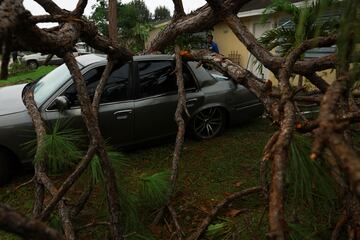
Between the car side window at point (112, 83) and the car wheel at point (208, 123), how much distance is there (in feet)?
4.41

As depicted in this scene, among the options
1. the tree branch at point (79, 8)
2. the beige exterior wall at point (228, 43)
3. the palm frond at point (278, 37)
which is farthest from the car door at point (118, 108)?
the beige exterior wall at point (228, 43)

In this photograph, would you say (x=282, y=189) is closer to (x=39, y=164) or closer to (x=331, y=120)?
(x=331, y=120)

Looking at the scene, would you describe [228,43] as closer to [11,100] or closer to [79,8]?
[11,100]

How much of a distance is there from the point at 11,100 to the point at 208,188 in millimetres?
2834

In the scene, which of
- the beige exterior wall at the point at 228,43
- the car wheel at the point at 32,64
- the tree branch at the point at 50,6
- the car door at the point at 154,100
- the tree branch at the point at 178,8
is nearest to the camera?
the tree branch at the point at 50,6

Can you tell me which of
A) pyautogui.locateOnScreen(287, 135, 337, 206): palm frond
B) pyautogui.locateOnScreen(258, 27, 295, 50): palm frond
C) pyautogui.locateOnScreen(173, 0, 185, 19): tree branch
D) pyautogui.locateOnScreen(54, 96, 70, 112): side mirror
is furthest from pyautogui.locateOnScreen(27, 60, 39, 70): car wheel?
Result: pyautogui.locateOnScreen(287, 135, 337, 206): palm frond

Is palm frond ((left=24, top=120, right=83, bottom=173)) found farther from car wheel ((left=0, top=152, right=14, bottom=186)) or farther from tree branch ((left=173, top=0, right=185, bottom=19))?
tree branch ((left=173, top=0, right=185, bottom=19))

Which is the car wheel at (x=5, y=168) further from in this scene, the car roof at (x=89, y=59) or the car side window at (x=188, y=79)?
A: the car side window at (x=188, y=79)

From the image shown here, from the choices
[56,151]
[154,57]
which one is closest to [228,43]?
[154,57]

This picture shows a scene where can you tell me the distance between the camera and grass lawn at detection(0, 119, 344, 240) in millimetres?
2597

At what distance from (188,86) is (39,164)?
335 centimetres

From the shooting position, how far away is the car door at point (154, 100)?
5.02 meters

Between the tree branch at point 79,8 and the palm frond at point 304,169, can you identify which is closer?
the palm frond at point 304,169

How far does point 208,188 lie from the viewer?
4.35 m
